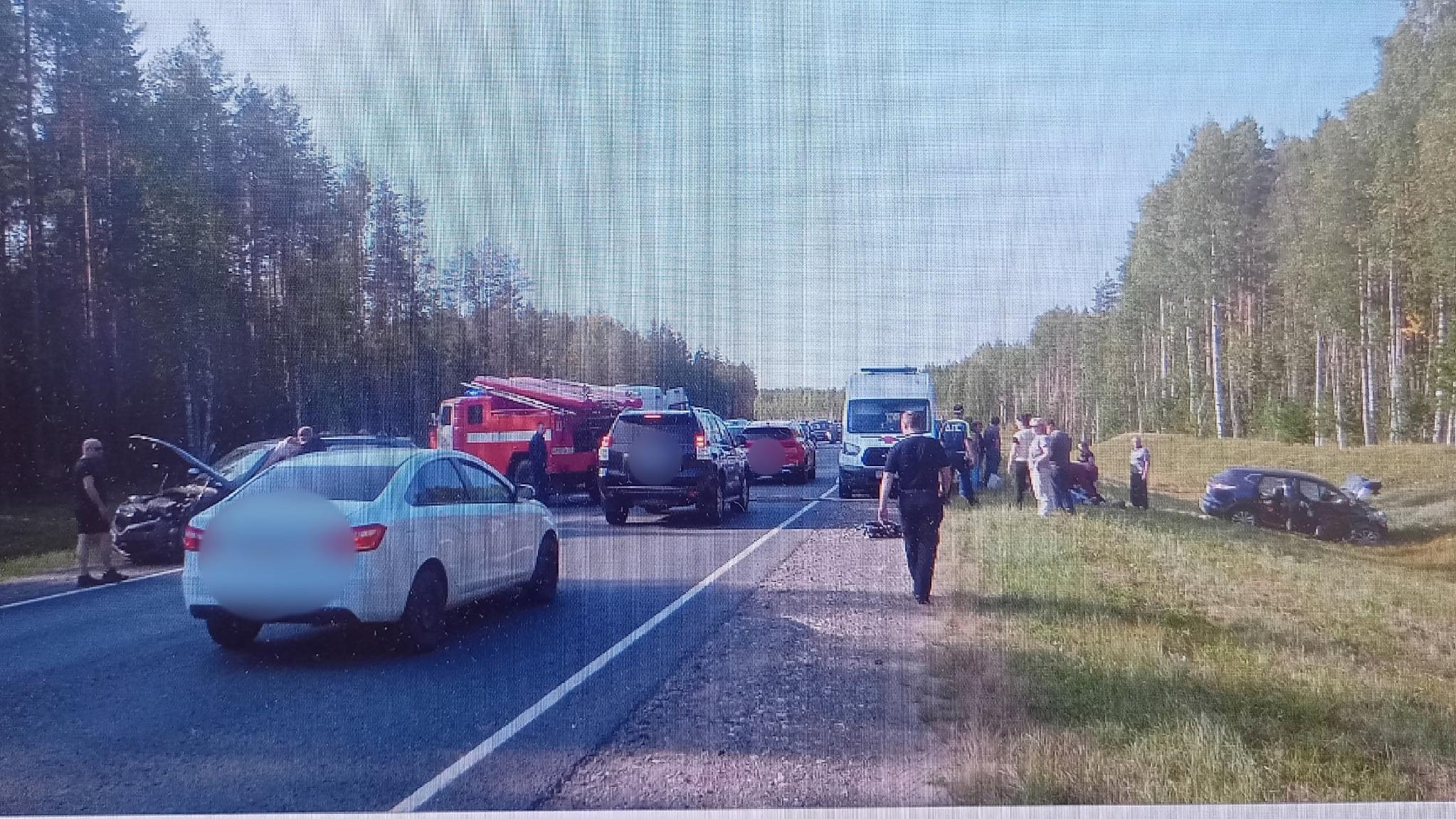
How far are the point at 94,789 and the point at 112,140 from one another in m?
2.51

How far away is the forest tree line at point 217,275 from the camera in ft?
13.4

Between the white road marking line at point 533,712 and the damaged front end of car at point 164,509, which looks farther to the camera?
the damaged front end of car at point 164,509

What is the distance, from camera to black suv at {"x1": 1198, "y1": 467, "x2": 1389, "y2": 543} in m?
4.23

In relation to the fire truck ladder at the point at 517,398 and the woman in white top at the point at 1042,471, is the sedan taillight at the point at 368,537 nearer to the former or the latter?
the fire truck ladder at the point at 517,398

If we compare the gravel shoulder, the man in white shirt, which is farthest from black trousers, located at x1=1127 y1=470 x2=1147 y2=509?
the gravel shoulder

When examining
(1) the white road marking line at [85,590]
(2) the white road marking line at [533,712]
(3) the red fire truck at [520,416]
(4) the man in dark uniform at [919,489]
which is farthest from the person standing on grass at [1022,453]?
(1) the white road marking line at [85,590]

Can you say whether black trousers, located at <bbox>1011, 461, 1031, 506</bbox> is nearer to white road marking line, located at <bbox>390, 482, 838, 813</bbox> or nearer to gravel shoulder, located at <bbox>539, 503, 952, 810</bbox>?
gravel shoulder, located at <bbox>539, 503, 952, 810</bbox>

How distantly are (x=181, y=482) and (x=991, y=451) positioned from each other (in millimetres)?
3857

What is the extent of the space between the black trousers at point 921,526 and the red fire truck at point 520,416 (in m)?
1.93

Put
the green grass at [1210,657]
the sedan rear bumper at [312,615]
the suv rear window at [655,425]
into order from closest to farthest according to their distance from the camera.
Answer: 1. the green grass at [1210,657]
2. the sedan rear bumper at [312,615]
3. the suv rear window at [655,425]

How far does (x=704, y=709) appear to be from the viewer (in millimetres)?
4473

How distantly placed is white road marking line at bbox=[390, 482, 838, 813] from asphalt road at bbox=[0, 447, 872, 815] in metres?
0.02

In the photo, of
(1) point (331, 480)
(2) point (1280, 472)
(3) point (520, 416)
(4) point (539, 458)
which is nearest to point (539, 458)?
(4) point (539, 458)

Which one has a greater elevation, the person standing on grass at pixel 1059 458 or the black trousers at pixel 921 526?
the person standing on grass at pixel 1059 458
